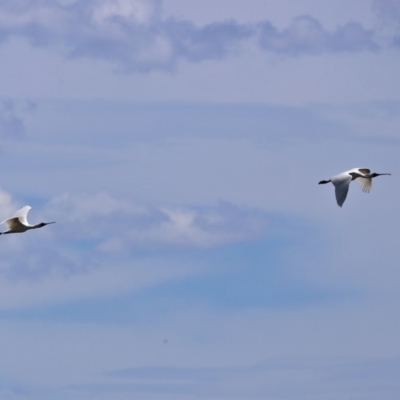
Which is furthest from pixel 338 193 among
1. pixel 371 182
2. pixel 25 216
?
pixel 25 216

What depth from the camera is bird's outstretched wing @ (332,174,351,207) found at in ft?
268

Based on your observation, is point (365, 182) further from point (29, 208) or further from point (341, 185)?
point (29, 208)

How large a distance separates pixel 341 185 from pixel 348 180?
1.90 ft

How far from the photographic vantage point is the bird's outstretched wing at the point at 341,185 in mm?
81812

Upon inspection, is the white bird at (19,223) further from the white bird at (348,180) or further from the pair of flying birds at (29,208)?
the white bird at (348,180)

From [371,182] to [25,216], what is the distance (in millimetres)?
15211

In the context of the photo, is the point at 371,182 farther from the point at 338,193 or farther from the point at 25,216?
the point at 25,216

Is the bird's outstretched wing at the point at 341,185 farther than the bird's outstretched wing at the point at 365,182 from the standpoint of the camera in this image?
No

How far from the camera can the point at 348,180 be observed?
83062mm

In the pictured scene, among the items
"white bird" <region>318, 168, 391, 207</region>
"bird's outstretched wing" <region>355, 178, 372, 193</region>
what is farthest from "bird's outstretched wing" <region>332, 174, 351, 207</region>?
"bird's outstretched wing" <region>355, 178, 372, 193</region>

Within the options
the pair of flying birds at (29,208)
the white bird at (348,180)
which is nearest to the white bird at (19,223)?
the pair of flying birds at (29,208)

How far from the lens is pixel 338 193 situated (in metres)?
82.2

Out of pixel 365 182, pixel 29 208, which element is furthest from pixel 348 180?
pixel 29 208

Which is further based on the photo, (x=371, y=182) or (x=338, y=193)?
(x=371, y=182)
